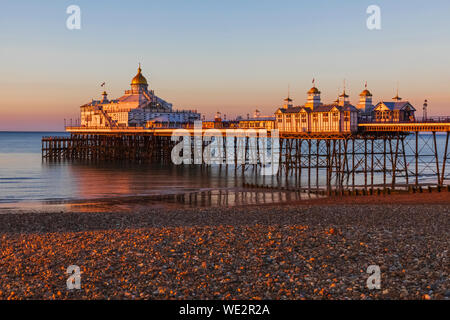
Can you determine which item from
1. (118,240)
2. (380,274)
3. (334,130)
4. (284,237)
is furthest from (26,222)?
(334,130)

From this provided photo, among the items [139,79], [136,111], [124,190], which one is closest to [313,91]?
[124,190]

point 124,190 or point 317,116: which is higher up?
point 317,116

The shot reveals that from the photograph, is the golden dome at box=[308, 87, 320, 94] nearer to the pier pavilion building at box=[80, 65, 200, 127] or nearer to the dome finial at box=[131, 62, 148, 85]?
the pier pavilion building at box=[80, 65, 200, 127]

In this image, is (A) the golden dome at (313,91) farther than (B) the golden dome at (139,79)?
No

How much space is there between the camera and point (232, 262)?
1222cm

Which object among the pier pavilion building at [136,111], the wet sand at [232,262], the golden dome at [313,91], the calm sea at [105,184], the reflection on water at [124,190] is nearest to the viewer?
the wet sand at [232,262]

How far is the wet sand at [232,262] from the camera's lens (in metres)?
10.4

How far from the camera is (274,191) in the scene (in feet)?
124

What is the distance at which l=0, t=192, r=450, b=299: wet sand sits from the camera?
34.2 ft

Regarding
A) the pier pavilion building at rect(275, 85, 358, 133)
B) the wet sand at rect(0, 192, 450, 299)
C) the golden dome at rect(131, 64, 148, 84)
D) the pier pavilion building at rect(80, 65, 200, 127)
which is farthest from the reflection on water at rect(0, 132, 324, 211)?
the golden dome at rect(131, 64, 148, 84)

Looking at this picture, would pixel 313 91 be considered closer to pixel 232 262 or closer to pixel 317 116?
pixel 317 116

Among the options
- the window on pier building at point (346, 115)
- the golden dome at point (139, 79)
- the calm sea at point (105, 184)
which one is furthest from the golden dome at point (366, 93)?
the golden dome at point (139, 79)

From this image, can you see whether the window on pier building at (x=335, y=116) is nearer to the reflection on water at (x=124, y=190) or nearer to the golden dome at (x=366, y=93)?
the golden dome at (x=366, y=93)
